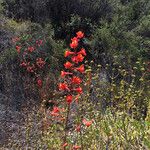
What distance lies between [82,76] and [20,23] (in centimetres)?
399

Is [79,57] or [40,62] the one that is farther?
[40,62]

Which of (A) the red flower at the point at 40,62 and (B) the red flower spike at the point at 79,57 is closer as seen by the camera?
(B) the red flower spike at the point at 79,57

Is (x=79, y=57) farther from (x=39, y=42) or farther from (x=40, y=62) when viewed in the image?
(x=39, y=42)

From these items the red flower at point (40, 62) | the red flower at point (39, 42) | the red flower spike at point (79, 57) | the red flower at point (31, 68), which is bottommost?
the red flower at point (31, 68)

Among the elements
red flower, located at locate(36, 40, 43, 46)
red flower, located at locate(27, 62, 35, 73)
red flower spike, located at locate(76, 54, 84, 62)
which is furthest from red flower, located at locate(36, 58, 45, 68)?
red flower spike, located at locate(76, 54, 84, 62)

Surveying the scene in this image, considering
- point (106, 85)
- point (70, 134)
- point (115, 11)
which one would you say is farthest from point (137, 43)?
point (70, 134)

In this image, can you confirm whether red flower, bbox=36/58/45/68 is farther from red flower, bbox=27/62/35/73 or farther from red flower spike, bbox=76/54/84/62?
red flower spike, bbox=76/54/84/62

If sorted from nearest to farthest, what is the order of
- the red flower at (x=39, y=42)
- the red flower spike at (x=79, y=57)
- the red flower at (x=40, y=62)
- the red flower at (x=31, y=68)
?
1. the red flower spike at (x=79, y=57)
2. the red flower at (x=31, y=68)
3. the red flower at (x=40, y=62)
4. the red flower at (x=39, y=42)

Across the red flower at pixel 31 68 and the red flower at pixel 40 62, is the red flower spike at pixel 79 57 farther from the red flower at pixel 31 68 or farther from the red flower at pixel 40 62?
the red flower at pixel 40 62

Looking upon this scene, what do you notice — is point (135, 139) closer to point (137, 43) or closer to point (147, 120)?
point (147, 120)

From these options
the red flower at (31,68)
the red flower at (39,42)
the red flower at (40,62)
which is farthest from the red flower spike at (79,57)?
the red flower at (39,42)

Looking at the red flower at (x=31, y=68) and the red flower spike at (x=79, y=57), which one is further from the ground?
the red flower spike at (x=79, y=57)

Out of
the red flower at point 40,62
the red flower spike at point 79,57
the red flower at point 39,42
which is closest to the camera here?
the red flower spike at point 79,57

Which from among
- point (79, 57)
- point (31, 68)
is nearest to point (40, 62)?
point (31, 68)
